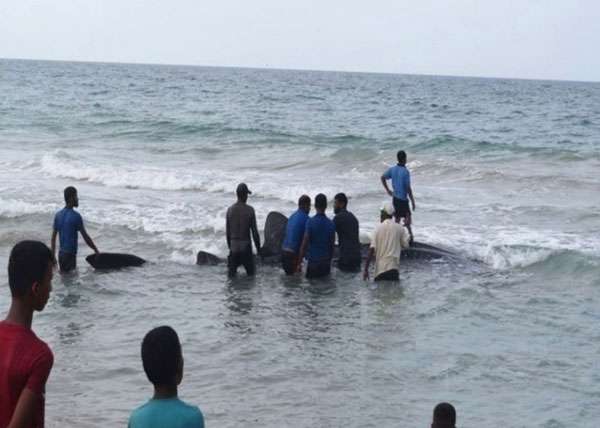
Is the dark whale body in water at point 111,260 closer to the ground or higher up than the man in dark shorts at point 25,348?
closer to the ground

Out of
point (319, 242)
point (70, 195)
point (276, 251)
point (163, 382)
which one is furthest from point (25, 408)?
point (276, 251)

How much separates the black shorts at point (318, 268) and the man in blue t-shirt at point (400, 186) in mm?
1942

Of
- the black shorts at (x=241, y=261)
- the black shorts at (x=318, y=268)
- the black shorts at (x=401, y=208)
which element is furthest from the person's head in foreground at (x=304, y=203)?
the black shorts at (x=401, y=208)

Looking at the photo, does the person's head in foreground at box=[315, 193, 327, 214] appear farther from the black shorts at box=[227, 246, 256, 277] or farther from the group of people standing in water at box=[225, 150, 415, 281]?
the black shorts at box=[227, 246, 256, 277]

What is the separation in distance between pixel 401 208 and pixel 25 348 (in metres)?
12.2

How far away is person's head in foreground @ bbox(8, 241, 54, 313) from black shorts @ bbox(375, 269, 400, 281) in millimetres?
9605

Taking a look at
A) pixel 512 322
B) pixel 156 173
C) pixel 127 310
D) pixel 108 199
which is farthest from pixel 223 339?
pixel 156 173

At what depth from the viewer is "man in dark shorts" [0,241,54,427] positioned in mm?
3906

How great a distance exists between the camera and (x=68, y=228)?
13.5m

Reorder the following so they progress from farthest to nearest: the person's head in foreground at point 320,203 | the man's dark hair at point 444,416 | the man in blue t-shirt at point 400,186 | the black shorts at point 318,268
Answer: the man in blue t-shirt at point 400,186 < the black shorts at point 318,268 < the person's head in foreground at point 320,203 < the man's dark hair at point 444,416

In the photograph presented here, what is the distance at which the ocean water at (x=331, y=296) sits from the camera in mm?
9055

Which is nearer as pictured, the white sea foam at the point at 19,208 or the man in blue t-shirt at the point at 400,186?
the man in blue t-shirt at the point at 400,186

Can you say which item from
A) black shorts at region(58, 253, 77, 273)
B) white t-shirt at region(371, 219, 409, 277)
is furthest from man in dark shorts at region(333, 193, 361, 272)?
black shorts at region(58, 253, 77, 273)

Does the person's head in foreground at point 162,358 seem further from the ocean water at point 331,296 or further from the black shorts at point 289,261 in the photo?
the black shorts at point 289,261
